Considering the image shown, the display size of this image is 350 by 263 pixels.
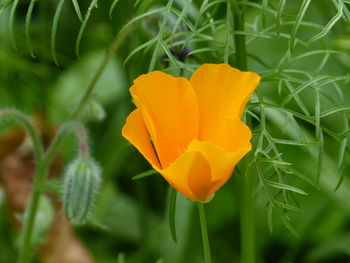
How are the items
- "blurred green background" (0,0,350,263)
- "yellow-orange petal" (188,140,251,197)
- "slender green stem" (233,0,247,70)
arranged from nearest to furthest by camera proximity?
"yellow-orange petal" (188,140,251,197)
"slender green stem" (233,0,247,70)
"blurred green background" (0,0,350,263)

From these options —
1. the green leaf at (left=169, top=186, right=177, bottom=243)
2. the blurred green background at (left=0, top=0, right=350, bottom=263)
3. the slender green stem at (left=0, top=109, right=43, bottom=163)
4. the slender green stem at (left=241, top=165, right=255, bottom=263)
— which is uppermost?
the green leaf at (left=169, top=186, right=177, bottom=243)

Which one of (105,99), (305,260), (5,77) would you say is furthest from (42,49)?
(305,260)

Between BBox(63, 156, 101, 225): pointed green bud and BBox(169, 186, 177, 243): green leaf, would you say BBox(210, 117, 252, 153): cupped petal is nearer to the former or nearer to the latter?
BBox(169, 186, 177, 243): green leaf

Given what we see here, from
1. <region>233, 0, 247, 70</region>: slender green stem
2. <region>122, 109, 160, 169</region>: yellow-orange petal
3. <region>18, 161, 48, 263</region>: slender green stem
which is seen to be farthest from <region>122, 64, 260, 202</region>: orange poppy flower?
<region>18, 161, 48, 263</region>: slender green stem

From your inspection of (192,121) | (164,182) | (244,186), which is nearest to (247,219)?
(244,186)

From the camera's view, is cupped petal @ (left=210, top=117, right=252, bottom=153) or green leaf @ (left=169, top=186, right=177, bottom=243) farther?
green leaf @ (left=169, top=186, right=177, bottom=243)

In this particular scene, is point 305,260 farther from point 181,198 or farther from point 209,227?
point 181,198

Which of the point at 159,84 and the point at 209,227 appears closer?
the point at 159,84
